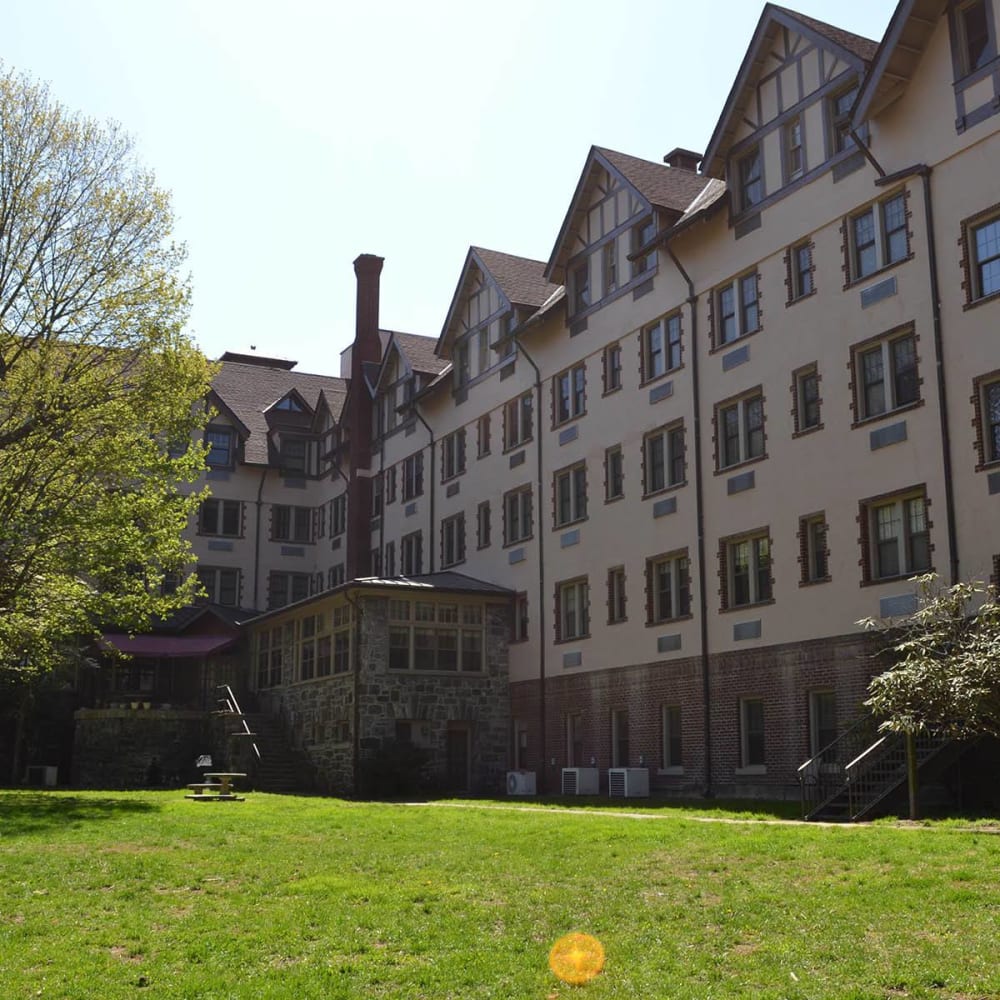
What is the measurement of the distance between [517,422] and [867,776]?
20046 mm

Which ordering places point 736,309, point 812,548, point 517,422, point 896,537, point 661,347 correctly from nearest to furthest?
point 896,537 → point 812,548 → point 736,309 → point 661,347 → point 517,422

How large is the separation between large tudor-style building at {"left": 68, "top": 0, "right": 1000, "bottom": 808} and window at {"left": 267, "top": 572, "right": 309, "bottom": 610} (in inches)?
254

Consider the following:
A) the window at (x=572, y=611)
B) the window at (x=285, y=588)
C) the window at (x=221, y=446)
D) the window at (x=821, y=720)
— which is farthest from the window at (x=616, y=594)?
the window at (x=221, y=446)

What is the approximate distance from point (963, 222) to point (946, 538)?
5.86 metres

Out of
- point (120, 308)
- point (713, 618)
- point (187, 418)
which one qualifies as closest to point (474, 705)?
point (713, 618)

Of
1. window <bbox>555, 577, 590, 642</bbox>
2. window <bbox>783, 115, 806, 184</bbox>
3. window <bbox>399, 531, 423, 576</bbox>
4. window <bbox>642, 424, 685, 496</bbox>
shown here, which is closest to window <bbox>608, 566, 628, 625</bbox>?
window <bbox>555, 577, 590, 642</bbox>

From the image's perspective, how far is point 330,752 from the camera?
37.2 metres

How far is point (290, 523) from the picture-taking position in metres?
55.8

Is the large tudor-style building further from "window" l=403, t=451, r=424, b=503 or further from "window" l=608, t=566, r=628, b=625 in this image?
"window" l=403, t=451, r=424, b=503

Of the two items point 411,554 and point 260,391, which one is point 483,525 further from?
point 260,391

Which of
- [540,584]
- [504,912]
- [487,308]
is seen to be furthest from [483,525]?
[504,912]

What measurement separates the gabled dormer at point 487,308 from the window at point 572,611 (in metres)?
8.15

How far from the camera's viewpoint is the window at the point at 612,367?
34.5m

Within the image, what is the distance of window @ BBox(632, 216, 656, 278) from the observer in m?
33.4
